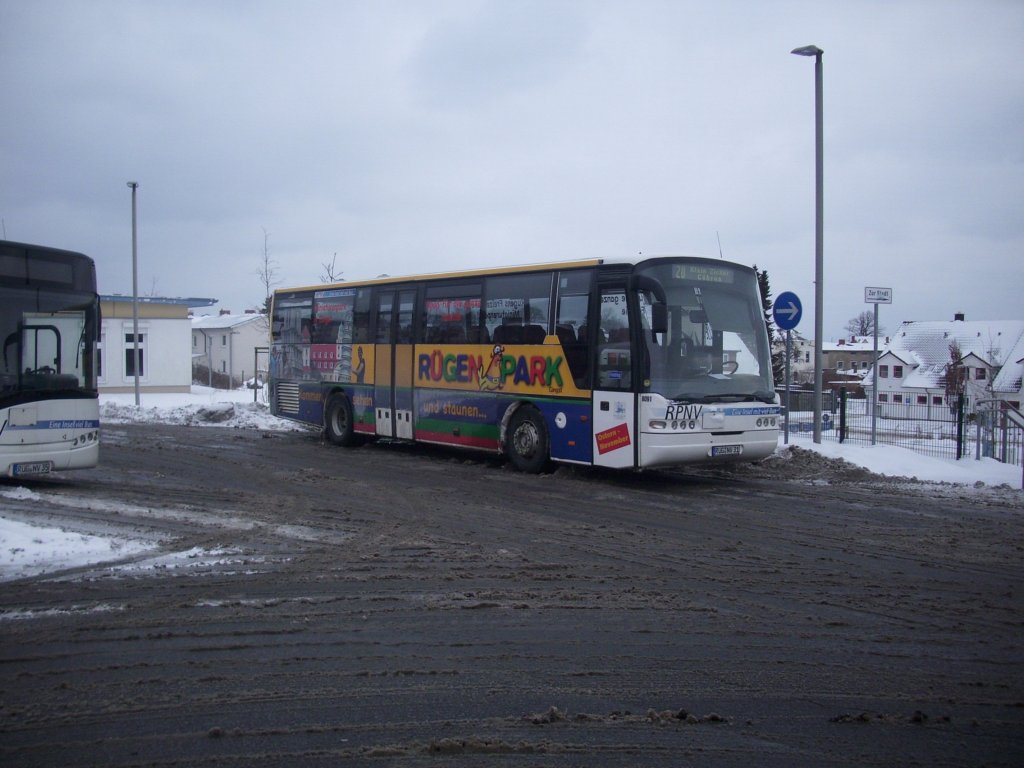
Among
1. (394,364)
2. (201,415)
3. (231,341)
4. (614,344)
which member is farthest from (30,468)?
(231,341)

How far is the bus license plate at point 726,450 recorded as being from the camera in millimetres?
12430

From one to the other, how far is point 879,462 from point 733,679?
1072cm

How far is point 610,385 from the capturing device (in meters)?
12.7

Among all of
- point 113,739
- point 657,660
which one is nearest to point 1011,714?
point 657,660

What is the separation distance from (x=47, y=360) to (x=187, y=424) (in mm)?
13404

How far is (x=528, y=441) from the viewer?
14.1 m

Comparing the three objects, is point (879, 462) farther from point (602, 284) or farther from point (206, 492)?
point (206, 492)

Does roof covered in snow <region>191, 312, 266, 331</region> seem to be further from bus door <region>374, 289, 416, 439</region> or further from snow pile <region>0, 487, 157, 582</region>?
snow pile <region>0, 487, 157, 582</region>

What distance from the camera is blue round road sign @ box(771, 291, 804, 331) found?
1553 centimetres

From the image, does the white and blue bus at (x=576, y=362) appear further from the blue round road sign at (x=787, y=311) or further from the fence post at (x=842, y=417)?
the fence post at (x=842, y=417)

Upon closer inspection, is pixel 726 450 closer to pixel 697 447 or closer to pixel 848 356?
pixel 697 447

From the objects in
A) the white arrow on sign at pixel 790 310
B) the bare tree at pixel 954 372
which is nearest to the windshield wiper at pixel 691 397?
the white arrow on sign at pixel 790 310

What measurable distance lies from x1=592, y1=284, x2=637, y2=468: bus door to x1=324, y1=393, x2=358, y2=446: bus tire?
279 inches

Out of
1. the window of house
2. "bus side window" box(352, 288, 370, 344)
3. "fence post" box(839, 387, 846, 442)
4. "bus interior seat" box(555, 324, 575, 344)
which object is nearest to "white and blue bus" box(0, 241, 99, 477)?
"bus side window" box(352, 288, 370, 344)
